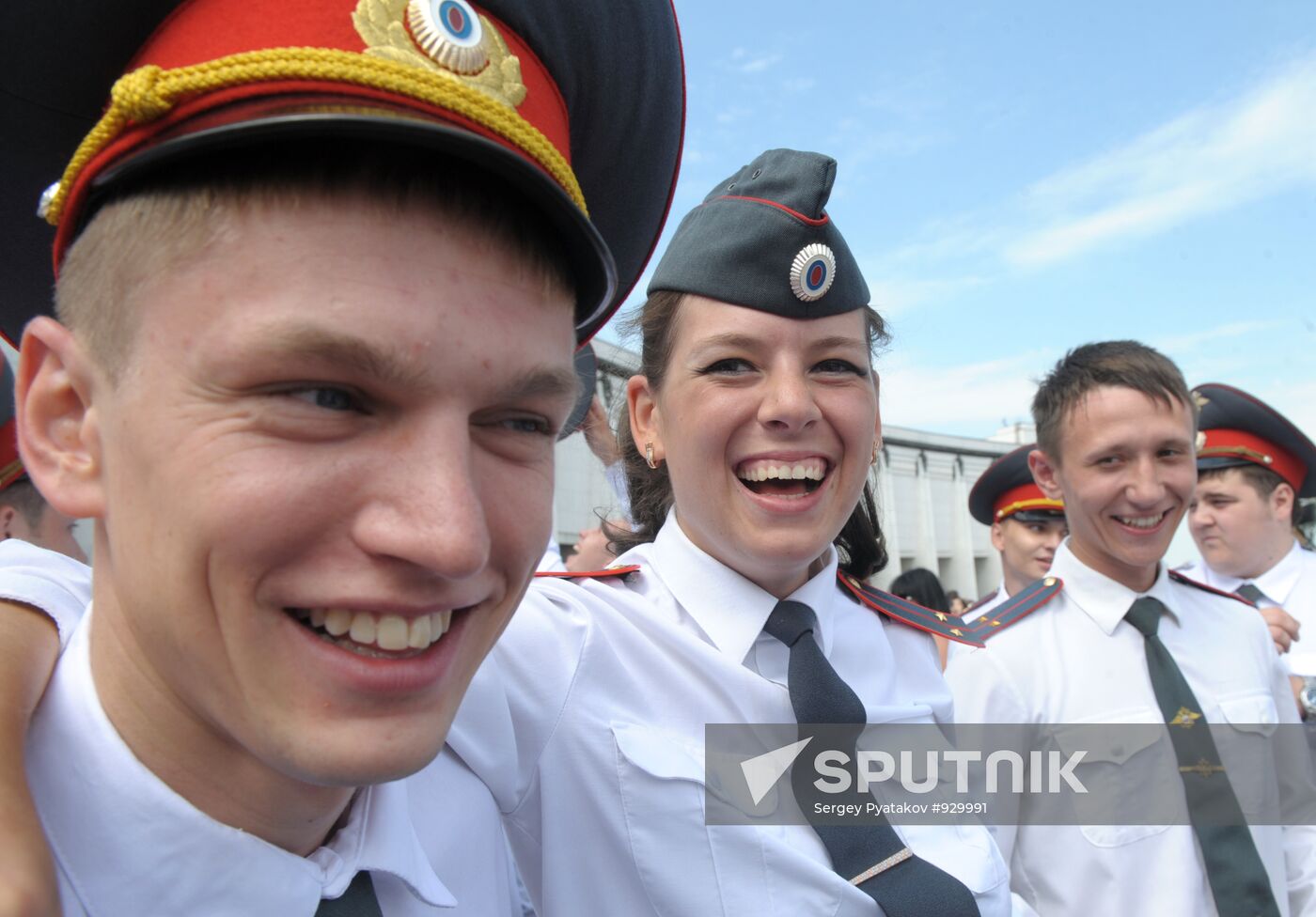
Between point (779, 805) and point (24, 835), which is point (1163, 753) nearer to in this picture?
point (779, 805)

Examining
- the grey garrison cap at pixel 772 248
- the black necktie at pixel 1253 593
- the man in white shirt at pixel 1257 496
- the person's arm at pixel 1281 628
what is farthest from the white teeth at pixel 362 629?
the black necktie at pixel 1253 593

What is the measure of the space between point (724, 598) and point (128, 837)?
1320 millimetres

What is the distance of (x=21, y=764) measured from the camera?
909mm

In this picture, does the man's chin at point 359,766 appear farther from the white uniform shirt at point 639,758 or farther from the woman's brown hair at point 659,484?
the woman's brown hair at point 659,484

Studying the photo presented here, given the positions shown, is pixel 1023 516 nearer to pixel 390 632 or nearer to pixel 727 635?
pixel 727 635

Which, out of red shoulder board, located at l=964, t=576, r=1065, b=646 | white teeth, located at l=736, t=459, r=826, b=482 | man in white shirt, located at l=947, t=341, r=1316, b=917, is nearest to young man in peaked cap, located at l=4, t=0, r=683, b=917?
white teeth, located at l=736, t=459, r=826, b=482

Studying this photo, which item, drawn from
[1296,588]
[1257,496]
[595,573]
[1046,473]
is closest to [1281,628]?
[1257,496]

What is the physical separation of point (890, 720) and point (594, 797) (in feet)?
2.50

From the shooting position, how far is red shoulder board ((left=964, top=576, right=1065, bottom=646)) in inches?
119

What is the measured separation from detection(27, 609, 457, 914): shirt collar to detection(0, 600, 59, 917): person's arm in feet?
0.15

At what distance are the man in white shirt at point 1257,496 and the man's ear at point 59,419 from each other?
5.69 metres

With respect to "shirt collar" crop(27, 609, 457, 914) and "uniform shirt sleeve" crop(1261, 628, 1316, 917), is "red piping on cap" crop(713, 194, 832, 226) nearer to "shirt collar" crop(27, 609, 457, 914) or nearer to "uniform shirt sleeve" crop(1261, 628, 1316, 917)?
"shirt collar" crop(27, 609, 457, 914)

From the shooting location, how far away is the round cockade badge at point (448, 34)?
3.21ft

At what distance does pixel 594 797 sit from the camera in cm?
176
